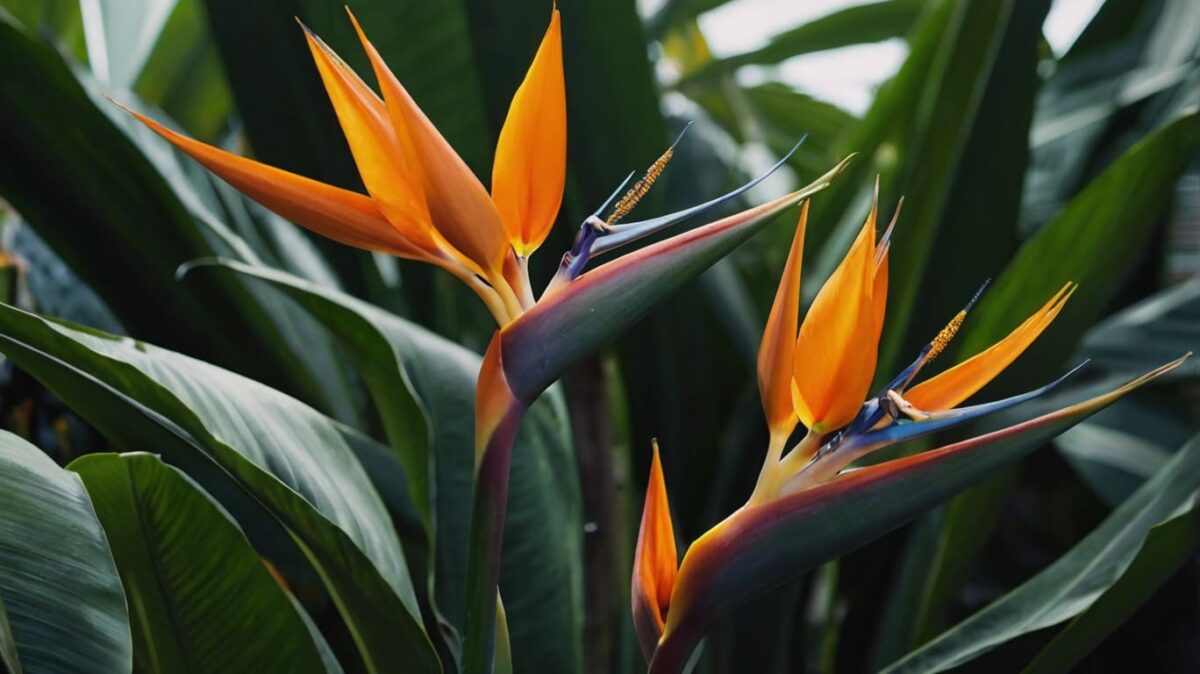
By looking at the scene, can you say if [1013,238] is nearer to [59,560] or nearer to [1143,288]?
[1143,288]

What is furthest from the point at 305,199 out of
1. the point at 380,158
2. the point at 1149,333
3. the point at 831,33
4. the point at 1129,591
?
the point at 831,33

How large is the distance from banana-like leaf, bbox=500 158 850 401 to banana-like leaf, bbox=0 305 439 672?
9 centimetres

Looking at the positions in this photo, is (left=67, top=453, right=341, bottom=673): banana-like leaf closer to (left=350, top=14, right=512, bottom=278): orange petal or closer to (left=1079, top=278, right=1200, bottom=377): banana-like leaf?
(left=350, top=14, right=512, bottom=278): orange petal

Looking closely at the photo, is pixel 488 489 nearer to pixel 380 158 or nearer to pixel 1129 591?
pixel 380 158

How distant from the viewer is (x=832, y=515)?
251 mm

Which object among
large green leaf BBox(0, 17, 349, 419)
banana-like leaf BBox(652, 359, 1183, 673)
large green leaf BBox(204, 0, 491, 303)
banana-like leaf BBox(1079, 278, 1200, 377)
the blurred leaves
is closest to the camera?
banana-like leaf BBox(652, 359, 1183, 673)

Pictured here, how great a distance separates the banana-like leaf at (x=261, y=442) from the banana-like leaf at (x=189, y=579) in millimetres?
16

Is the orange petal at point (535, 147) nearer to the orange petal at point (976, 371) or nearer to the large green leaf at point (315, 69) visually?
the orange petal at point (976, 371)

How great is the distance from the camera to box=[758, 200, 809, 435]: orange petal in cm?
27

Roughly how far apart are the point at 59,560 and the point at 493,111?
14.6 inches

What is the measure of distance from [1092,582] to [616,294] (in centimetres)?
26

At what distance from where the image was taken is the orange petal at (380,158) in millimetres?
265

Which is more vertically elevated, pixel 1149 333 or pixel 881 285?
pixel 881 285

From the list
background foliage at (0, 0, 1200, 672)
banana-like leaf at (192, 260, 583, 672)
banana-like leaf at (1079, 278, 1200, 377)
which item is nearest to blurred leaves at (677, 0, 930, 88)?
background foliage at (0, 0, 1200, 672)
